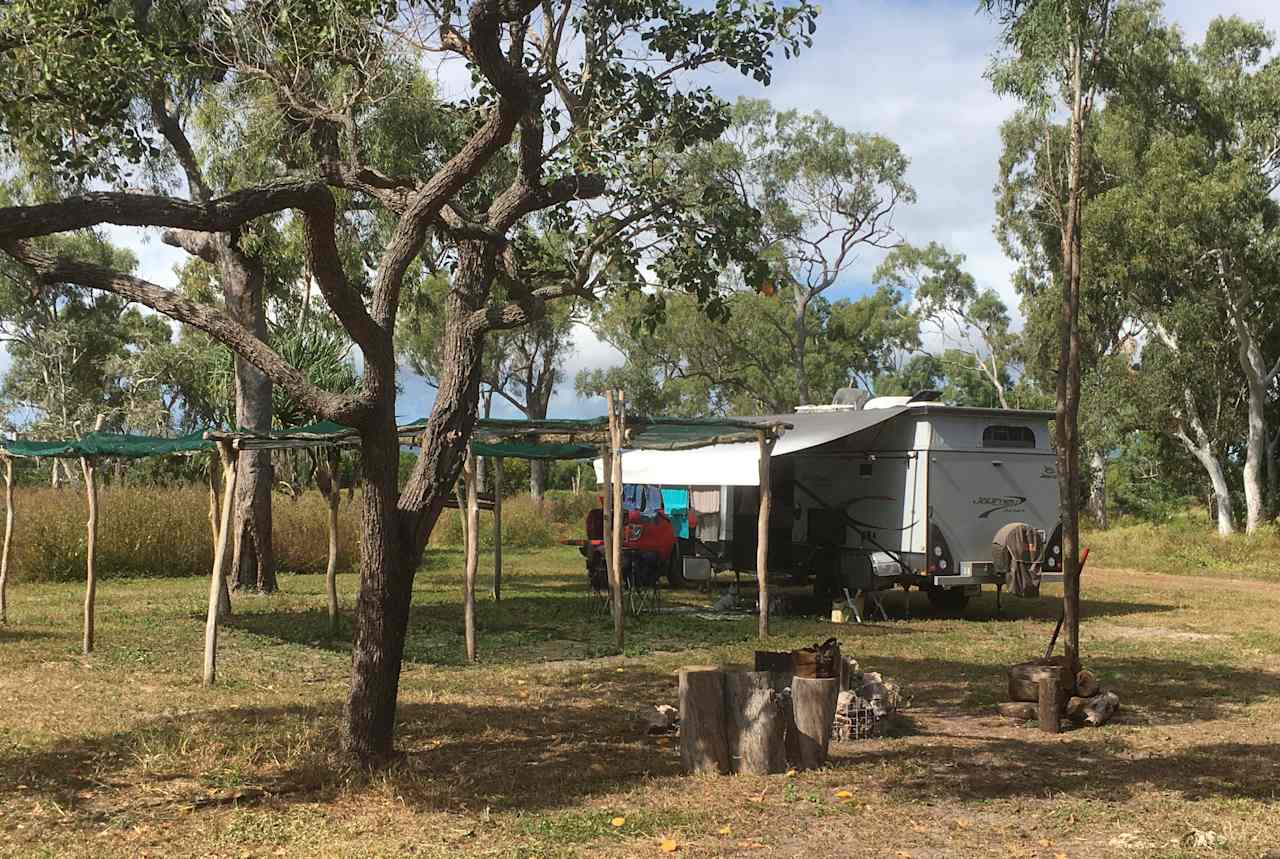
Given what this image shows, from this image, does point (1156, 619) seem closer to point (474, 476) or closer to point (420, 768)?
point (474, 476)

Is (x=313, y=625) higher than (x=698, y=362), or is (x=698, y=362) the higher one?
(x=698, y=362)

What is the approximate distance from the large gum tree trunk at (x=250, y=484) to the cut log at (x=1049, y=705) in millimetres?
12573

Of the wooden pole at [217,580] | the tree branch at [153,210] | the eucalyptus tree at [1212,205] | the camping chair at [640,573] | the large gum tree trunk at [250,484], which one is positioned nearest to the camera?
the tree branch at [153,210]

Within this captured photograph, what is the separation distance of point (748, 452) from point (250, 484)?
7.66 meters

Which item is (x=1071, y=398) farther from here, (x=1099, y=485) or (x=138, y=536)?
(x=1099, y=485)

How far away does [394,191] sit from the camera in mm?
7645

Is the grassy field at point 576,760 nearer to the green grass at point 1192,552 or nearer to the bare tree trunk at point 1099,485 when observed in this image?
the green grass at point 1192,552

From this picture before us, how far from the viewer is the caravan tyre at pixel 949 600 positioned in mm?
15594

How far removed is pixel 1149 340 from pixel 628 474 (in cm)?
1937

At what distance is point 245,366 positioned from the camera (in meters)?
18.2

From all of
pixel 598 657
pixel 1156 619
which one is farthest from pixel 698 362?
pixel 598 657

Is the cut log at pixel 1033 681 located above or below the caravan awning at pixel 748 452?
below

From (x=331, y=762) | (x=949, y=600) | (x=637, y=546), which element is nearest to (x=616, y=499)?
(x=637, y=546)

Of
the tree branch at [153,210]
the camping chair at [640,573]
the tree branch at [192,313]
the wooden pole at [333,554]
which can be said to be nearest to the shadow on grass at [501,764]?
the tree branch at [192,313]
